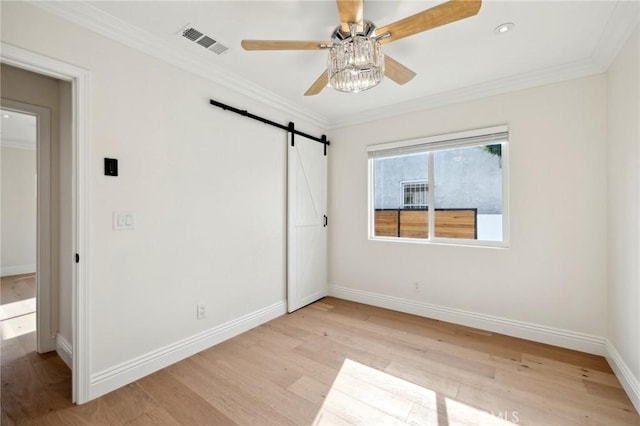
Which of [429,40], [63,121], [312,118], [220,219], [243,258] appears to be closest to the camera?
[429,40]

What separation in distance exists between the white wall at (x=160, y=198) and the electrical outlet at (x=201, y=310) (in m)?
0.04

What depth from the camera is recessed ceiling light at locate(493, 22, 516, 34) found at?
1929 millimetres

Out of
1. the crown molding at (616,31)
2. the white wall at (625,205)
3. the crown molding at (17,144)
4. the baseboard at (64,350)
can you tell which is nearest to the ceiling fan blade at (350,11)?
the crown molding at (616,31)

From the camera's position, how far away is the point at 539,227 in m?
2.64

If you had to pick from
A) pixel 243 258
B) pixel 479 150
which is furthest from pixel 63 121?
pixel 479 150

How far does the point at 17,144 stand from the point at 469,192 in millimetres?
7833

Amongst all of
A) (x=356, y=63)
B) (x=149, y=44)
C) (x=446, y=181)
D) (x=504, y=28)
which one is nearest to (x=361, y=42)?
(x=356, y=63)

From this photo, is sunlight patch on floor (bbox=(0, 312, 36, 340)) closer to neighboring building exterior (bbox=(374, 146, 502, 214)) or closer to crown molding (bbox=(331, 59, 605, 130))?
neighboring building exterior (bbox=(374, 146, 502, 214))

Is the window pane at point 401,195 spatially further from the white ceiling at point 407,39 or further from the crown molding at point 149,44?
the crown molding at point 149,44

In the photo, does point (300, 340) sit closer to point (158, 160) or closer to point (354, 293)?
point (354, 293)

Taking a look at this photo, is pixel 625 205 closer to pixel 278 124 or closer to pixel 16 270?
pixel 278 124

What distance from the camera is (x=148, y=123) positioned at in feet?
6.99

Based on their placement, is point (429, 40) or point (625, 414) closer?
point (625, 414)

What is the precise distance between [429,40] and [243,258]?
8.38 ft
